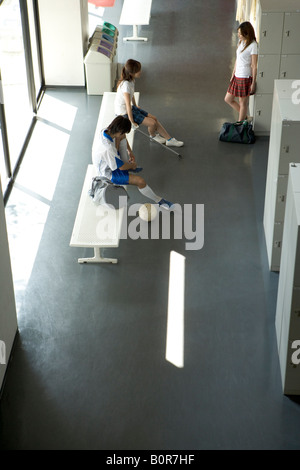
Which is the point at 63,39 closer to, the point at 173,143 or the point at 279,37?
the point at 173,143

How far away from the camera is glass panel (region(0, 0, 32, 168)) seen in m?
10.2

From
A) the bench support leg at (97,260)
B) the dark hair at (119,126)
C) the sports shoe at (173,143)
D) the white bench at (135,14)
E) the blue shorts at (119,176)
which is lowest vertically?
the bench support leg at (97,260)

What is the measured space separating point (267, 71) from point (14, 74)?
12.4 feet

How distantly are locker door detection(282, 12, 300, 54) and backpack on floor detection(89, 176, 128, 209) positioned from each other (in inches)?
134

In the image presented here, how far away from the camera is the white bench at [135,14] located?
44.4ft

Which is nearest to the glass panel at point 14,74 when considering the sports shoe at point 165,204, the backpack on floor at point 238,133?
the sports shoe at point 165,204

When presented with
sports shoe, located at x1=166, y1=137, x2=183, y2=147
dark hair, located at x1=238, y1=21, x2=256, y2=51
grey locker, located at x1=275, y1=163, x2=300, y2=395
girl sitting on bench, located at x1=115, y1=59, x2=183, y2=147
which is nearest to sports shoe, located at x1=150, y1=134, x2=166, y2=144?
girl sitting on bench, located at x1=115, y1=59, x2=183, y2=147

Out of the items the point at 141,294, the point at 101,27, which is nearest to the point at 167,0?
the point at 101,27

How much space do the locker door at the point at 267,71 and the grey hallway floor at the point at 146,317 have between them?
2.56 ft

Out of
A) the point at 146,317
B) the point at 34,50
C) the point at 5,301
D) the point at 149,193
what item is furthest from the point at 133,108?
the point at 5,301

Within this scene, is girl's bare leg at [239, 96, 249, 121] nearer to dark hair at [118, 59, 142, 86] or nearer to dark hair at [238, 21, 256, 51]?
dark hair at [238, 21, 256, 51]

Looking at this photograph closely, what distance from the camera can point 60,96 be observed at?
37.8 ft

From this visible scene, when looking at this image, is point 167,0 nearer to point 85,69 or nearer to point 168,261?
point 85,69

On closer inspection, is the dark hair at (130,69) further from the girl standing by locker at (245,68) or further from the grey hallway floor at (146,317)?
the girl standing by locker at (245,68)
